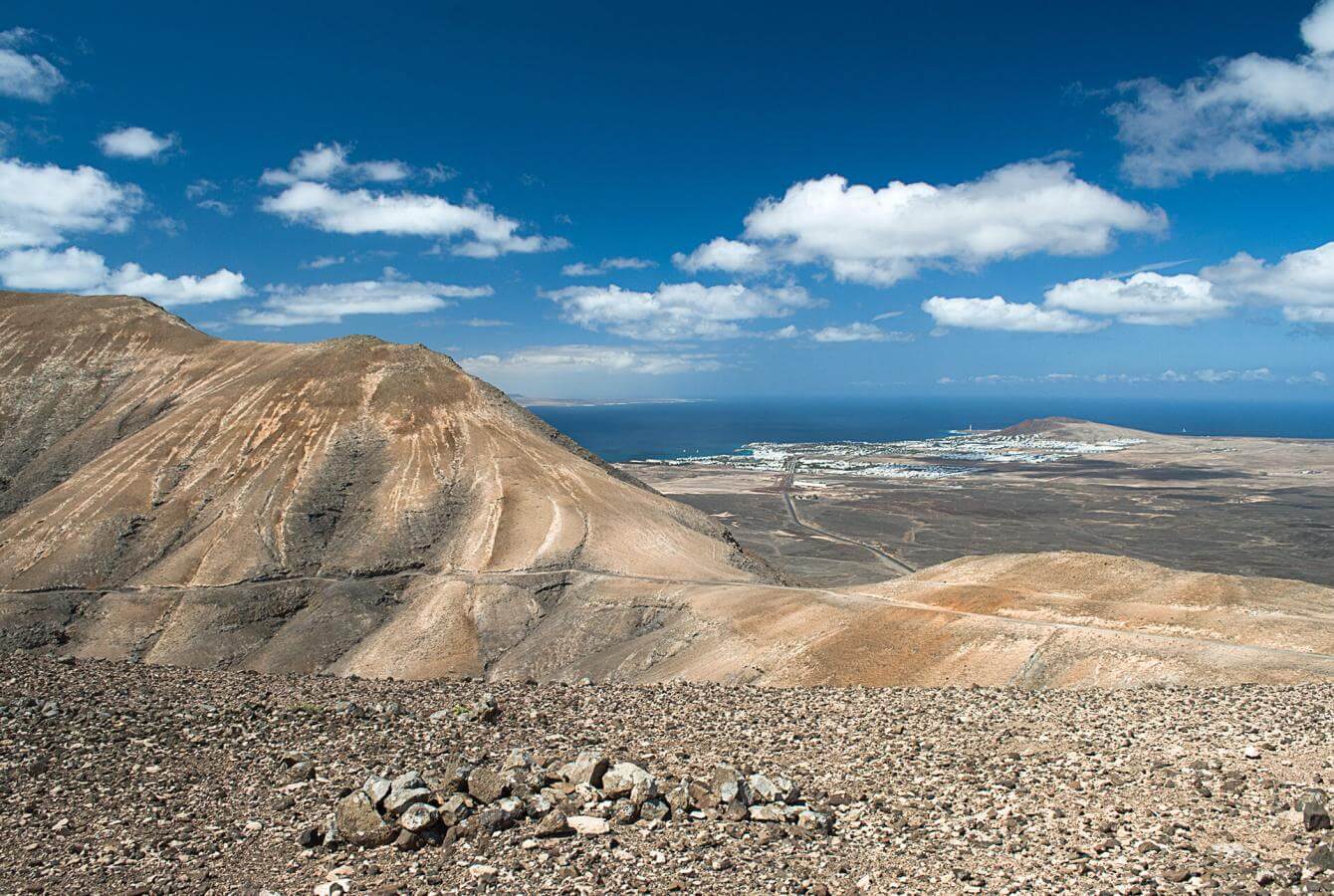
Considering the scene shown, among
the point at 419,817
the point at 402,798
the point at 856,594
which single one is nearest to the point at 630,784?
the point at 419,817

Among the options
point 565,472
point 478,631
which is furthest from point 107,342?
point 478,631

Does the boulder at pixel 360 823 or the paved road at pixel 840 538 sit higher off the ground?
the boulder at pixel 360 823

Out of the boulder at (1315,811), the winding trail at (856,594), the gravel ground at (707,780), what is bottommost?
the winding trail at (856,594)

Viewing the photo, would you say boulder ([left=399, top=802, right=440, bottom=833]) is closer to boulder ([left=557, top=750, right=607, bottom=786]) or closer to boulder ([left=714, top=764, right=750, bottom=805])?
boulder ([left=557, top=750, right=607, bottom=786])

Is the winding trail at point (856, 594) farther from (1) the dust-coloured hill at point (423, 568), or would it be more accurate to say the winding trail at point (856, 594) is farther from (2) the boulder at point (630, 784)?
(2) the boulder at point (630, 784)

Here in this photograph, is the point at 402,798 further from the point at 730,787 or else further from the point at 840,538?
the point at 840,538

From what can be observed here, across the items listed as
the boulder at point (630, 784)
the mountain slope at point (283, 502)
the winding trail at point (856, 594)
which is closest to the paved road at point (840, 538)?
the mountain slope at point (283, 502)

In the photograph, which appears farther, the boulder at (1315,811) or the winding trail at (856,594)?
the winding trail at (856,594)
